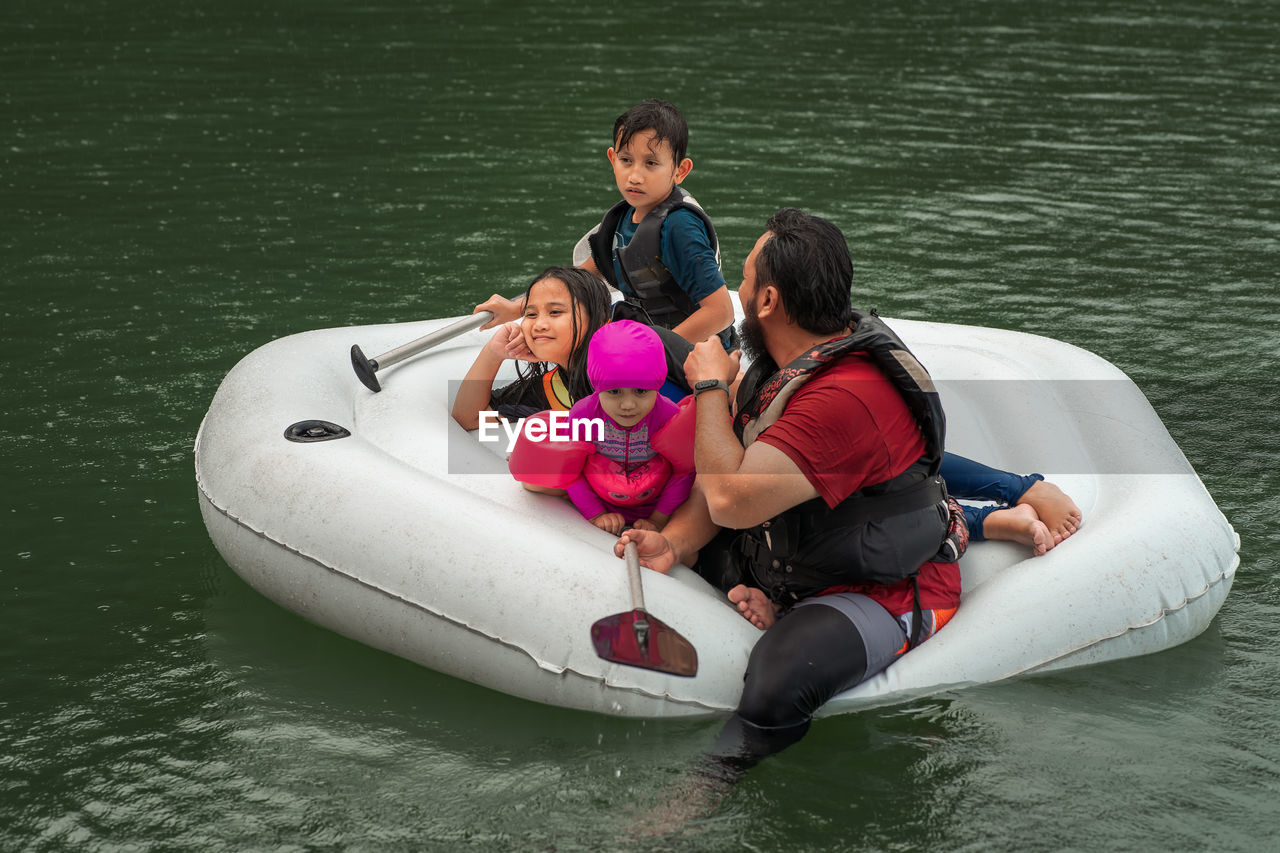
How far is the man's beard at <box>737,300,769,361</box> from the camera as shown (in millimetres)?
2904

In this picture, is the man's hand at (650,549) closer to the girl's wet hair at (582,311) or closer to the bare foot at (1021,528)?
the girl's wet hair at (582,311)

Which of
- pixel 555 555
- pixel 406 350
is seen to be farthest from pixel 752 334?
pixel 406 350

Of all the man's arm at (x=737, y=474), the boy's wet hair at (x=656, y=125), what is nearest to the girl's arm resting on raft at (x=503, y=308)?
the boy's wet hair at (x=656, y=125)

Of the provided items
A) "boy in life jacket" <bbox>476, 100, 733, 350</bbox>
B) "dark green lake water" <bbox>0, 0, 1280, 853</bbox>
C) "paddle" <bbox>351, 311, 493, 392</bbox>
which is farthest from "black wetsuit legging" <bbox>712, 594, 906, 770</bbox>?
"paddle" <bbox>351, 311, 493, 392</bbox>

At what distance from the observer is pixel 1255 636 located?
3518mm

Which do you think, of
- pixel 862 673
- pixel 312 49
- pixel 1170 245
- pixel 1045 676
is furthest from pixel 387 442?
pixel 312 49

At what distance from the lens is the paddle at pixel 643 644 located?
295 centimetres

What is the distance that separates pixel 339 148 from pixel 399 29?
14.5 ft

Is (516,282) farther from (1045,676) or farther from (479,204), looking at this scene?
(1045,676)

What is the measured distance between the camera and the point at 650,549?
3111 millimetres

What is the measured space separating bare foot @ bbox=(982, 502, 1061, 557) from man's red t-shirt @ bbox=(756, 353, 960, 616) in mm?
564

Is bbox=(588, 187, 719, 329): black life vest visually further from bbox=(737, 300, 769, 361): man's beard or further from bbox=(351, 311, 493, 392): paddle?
bbox=(737, 300, 769, 361): man's beard

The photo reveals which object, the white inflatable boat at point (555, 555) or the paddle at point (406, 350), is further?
the paddle at point (406, 350)

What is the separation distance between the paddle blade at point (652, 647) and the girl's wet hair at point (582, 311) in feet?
2.27
